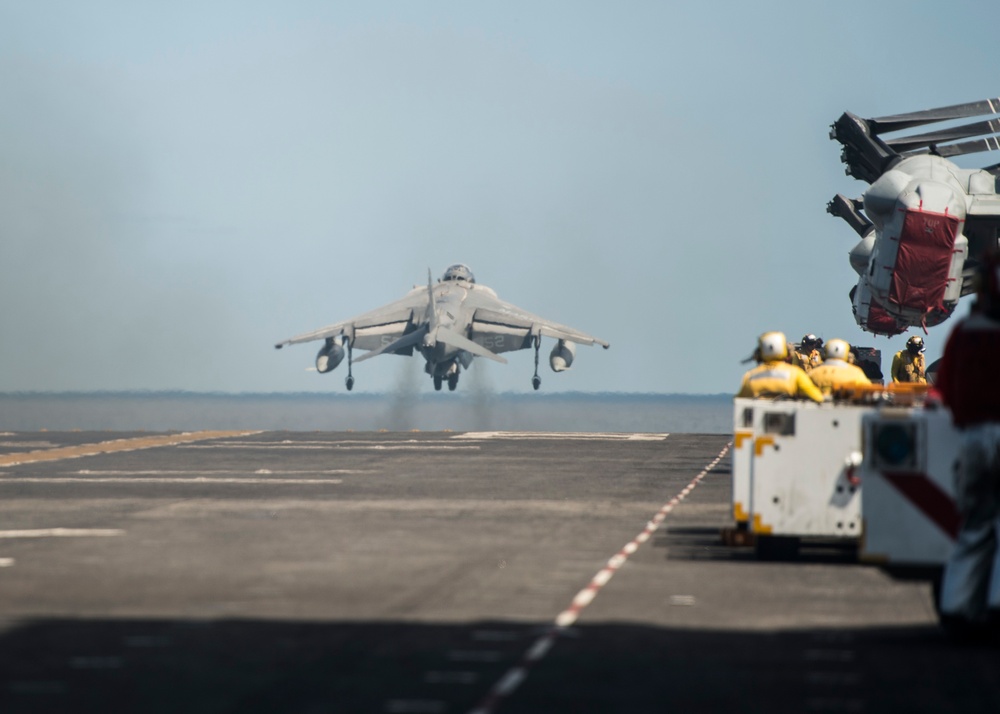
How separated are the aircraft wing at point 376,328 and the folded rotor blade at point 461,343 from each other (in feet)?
16.8

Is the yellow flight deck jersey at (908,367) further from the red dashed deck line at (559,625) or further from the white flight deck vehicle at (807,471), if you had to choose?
the white flight deck vehicle at (807,471)

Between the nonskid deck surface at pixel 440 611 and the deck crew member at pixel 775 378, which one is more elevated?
the deck crew member at pixel 775 378

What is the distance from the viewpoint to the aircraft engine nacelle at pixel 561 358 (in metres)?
88.9

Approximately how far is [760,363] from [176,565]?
8082 mm

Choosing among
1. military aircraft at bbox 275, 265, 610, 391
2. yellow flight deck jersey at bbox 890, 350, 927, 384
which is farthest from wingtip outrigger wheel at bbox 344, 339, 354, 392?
yellow flight deck jersey at bbox 890, 350, 927, 384

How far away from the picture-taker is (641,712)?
30.2 feet

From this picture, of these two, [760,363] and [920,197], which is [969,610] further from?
[920,197]

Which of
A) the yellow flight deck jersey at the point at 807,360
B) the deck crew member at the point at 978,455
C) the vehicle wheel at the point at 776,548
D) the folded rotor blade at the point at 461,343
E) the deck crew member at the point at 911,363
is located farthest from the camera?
the folded rotor blade at the point at 461,343

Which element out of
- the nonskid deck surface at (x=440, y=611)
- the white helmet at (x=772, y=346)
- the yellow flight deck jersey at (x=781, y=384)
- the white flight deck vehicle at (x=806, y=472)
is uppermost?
the white helmet at (x=772, y=346)

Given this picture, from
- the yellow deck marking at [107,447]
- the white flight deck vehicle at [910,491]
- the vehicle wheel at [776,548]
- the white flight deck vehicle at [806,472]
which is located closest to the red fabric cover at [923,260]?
the yellow deck marking at [107,447]

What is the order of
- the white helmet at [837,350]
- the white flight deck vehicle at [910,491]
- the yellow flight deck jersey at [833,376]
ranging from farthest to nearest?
1. the white helmet at [837,350]
2. the yellow flight deck jersey at [833,376]
3. the white flight deck vehicle at [910,491]

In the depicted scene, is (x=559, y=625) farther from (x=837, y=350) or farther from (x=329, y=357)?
(x=329, y=357)

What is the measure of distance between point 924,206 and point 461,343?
45.3 m

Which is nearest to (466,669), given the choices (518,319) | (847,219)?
(847,219)
